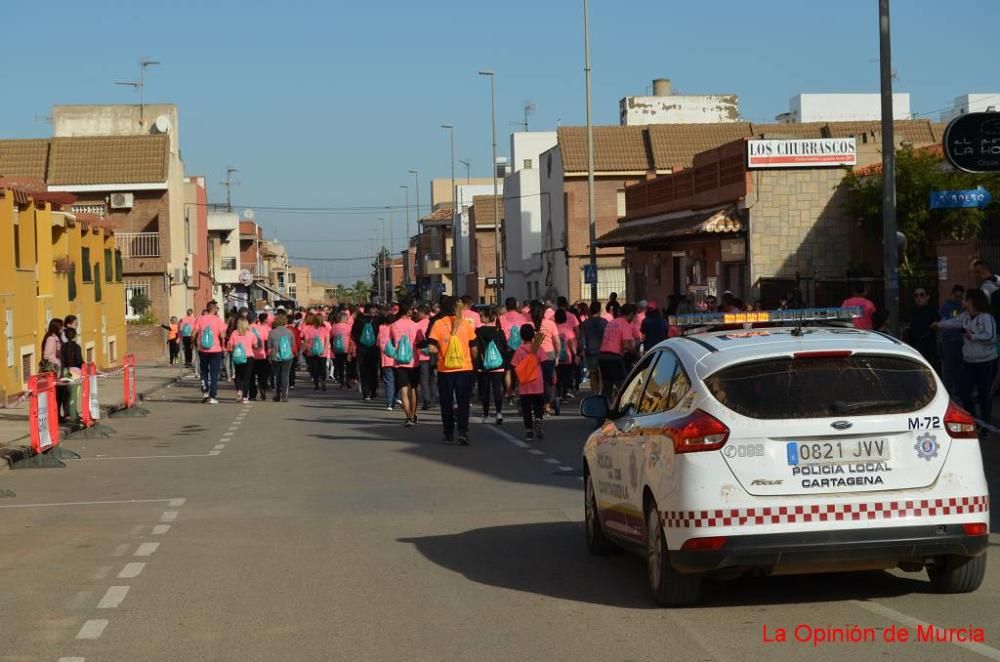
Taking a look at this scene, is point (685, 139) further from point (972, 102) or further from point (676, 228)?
point (676, 228)

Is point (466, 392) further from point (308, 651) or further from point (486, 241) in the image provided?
point (486, 241)

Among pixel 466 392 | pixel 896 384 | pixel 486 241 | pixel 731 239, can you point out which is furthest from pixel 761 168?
pixel 486 241

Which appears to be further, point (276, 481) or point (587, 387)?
point (587, 387)

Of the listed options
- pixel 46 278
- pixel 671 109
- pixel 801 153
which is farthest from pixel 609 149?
pixel 46 278

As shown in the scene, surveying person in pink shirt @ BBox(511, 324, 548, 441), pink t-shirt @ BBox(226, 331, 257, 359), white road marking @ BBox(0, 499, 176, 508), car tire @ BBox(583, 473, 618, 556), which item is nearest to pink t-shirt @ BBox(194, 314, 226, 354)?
pink t-shirt @ BBox(226, 331, 257, 359)

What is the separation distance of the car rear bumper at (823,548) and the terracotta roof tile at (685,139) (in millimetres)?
53805

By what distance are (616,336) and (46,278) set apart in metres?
17.4

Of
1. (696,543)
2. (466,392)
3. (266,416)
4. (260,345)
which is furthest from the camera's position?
(260,345)

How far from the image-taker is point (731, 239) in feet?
119

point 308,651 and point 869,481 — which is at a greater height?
point 869,481

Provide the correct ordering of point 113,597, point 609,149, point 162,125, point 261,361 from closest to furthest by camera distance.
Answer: point 113,597
point 261,361
point 609,149
point 162,125

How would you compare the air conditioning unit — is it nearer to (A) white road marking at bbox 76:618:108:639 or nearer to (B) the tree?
(B) the tree

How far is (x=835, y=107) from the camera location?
253 ft

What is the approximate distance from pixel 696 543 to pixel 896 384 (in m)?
1.38
